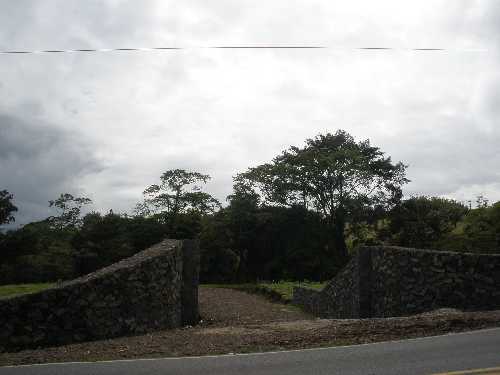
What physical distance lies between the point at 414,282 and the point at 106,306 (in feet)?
26.5

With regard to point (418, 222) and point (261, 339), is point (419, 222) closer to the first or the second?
point (418, 222)

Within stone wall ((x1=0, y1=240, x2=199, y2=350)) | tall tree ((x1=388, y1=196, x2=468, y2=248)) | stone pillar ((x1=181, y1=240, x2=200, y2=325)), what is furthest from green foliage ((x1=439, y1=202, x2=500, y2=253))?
tall tree ((x1=388, y1=196, x2=468, y2=248))

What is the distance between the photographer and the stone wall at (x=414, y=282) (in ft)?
38.2

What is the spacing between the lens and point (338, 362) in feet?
21.6

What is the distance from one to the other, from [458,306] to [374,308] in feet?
9.12

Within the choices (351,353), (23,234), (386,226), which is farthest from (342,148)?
(351,353)

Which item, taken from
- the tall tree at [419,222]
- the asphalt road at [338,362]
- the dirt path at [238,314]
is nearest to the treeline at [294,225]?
the tall tree at [419,222]

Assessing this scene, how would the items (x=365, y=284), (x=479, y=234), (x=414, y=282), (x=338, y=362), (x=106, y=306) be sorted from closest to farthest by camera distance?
(x=338, y=362), (x=106, y=306), (x=414, y=282), (x=365, y=284), (x=479, y=234)

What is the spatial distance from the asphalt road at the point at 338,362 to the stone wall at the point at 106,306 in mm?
2558

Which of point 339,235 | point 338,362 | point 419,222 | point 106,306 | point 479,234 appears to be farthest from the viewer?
point 339,235

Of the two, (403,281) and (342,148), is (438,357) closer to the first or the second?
(403,281)

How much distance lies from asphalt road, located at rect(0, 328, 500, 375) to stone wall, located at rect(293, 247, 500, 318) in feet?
13.4

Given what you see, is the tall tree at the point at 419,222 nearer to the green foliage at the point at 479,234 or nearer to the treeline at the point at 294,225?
the treeline at the point at 294,225

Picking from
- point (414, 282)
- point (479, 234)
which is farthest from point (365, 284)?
point (479, 234)
